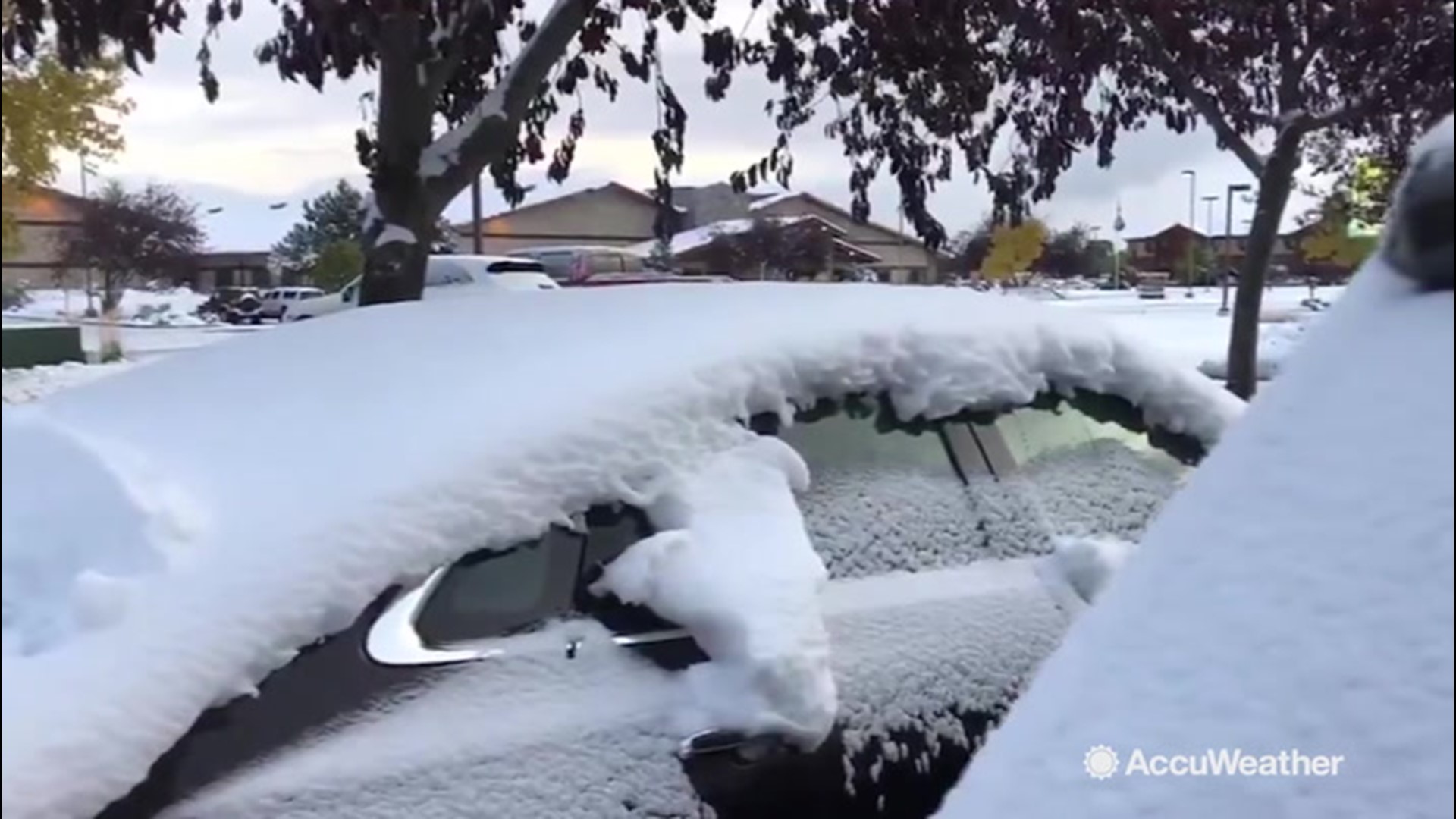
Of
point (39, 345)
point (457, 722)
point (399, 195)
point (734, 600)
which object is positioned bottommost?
point (457, 722)

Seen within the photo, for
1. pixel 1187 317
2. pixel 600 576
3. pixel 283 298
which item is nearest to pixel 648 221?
pixel 1187 317

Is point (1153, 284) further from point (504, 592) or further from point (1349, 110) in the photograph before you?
point (504, 592)

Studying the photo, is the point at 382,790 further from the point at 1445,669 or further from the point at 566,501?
the point at 1445,669

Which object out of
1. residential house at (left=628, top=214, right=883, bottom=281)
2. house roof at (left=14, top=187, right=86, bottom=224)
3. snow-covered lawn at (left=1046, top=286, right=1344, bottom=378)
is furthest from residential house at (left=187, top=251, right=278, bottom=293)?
residential house at (left=628, top=214, right=883, bottom=281)

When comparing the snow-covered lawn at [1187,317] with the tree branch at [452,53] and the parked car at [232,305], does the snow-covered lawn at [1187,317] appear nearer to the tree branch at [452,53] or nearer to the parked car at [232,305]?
the parked car at [232,305]

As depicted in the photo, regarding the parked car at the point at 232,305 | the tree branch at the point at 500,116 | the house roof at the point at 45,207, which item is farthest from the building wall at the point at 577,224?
the house roof at the point at 45,207
